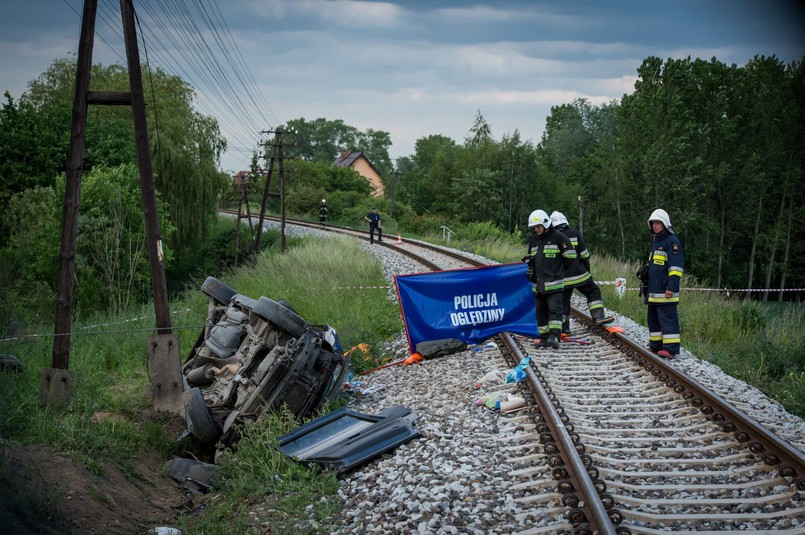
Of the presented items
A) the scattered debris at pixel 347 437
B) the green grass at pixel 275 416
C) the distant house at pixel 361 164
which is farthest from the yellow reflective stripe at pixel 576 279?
the distant house at pixel 361 164

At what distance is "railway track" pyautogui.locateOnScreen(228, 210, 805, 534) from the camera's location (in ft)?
15.6

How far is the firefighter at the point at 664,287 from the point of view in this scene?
367 inches

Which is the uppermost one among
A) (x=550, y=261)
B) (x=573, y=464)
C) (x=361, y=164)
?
(x=361, y=164)

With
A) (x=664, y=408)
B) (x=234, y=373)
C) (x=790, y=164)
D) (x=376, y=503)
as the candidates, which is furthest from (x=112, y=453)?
(x=790, y=164)

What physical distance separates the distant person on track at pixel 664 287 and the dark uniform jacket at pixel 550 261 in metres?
1.16

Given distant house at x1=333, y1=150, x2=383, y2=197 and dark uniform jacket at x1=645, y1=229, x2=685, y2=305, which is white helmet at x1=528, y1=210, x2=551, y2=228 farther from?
distant house at x1=333, y1=150, x2=383, y2=197

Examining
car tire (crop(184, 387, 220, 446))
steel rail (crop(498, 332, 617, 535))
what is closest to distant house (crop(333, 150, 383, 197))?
car tire (crop(184, 387, 220, 446))

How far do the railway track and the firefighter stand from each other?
106 cm

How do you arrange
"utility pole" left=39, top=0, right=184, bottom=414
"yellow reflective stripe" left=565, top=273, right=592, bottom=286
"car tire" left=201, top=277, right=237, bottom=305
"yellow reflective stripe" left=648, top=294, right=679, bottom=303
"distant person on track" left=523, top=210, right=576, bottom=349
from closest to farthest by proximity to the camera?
"utility pole" left=39, top=0, right=184, bottom=414 < "yellow reflective stripe" left=648, top=294, right=679, bottom=303 < "car tire" left=201, top=277, right=237, bottom=305 < "distant person on track" left=523, top=210, right=576, bottom=349 < "yellow reflective stripe" left=565, top=273, right=592, bottom=286

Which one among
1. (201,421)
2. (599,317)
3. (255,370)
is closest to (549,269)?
(599,317)

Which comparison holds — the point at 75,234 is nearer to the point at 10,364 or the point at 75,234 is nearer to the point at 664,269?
the point at 10,364

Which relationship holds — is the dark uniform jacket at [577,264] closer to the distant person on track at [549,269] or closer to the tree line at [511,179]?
the distant person on track at [549,269]

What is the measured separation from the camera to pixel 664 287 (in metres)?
9.50

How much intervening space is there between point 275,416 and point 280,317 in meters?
1.29
